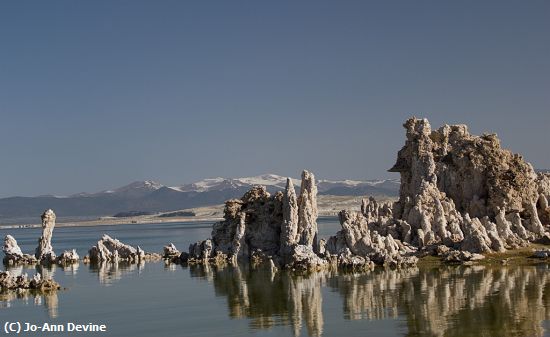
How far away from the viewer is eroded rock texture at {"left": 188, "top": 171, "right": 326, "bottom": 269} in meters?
65.2

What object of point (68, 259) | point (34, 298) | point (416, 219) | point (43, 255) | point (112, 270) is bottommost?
point (34, 298)

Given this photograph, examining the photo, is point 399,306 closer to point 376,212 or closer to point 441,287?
point 441,287

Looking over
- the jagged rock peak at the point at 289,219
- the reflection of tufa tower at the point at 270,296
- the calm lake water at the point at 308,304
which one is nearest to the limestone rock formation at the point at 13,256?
the calm lake water at the point at 308,304

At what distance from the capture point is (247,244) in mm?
71312

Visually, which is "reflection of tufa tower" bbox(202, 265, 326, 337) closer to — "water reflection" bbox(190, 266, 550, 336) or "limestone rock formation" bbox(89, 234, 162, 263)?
"water reflection" bbox(190, 266, 550, 336)

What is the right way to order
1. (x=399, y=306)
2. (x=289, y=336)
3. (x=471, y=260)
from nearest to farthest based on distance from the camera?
1. (x=289, y=336)
2. (x=399, y=306)
3. (x=471, y=260)

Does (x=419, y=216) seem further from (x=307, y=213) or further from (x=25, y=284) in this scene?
(x=25, y=284)

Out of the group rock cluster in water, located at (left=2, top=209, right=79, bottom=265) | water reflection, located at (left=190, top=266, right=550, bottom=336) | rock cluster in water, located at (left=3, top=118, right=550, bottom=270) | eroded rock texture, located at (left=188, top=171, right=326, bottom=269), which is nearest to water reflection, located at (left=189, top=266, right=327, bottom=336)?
water reflection, located at (left=190, top=266, right=550, bottom=336)

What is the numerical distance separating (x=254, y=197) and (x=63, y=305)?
30499 mm

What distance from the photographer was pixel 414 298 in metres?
42.9

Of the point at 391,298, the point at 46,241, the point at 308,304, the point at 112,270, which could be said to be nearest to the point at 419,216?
the point at 391,298

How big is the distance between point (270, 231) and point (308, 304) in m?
26.6

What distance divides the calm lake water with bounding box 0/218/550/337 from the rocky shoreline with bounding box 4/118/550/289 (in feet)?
14.6

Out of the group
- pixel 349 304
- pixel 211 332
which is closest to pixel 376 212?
Answer: pixel 349 304
